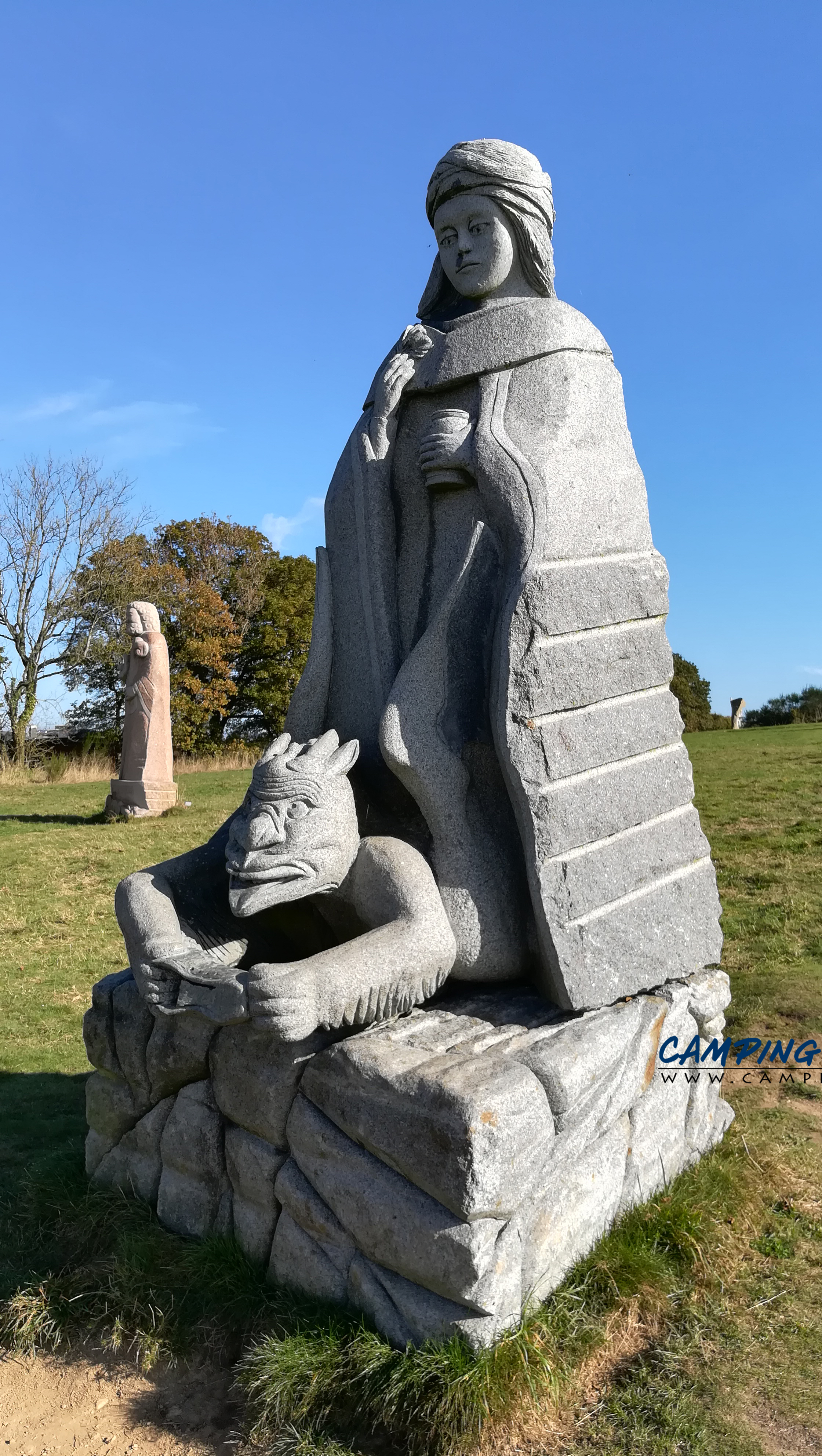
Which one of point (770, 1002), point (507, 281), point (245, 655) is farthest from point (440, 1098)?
point (245, 655)

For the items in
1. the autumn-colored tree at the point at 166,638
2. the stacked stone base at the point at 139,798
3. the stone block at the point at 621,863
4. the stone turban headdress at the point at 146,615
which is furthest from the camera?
the autumn-colored tree at the point at 166,638

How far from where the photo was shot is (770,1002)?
4.98 metres

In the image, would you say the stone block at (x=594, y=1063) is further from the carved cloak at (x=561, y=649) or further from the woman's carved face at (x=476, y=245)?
the woman's carved face at (x=476, y=245)

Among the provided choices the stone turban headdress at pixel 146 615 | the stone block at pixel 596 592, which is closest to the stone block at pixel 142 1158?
the stone block at pixel 596 592

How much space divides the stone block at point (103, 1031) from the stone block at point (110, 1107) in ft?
0.12

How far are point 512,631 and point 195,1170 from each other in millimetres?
1844

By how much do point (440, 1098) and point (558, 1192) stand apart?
0.53 metres

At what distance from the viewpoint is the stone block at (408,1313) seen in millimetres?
2344

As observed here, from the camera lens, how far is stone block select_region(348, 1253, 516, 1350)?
2344mm

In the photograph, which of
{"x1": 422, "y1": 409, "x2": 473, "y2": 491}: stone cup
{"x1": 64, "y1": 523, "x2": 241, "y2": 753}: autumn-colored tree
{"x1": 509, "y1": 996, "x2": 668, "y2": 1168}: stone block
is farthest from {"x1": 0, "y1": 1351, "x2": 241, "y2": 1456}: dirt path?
{"x1": 64, "y1": 523, "x2": 241, "y2": 753}: autumn-colored tree

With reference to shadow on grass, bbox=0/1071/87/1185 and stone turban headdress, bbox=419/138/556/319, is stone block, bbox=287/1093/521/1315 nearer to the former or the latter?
shadow on grass, bbox=0/1071/87/1185

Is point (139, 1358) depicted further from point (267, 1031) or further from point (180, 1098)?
point (267, 1031)

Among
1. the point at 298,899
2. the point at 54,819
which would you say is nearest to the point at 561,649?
the point at 298,899

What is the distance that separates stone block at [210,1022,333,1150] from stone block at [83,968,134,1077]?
1.55 ft
